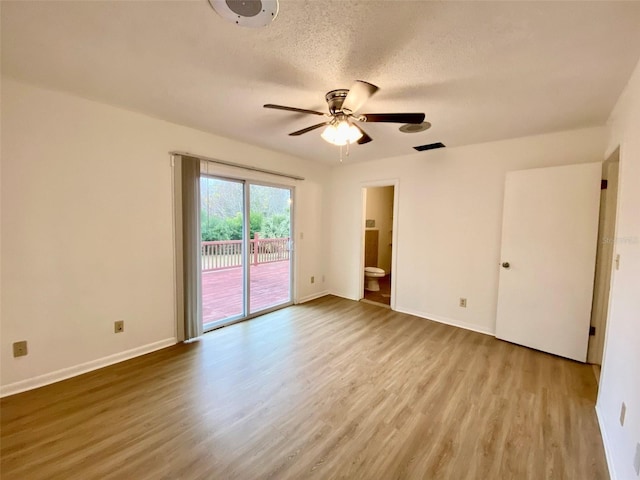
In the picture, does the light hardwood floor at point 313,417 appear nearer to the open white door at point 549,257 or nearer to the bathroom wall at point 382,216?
the open white door at point 549,257

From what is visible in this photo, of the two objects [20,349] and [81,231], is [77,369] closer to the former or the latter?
[20,349]

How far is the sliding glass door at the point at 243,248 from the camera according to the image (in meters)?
3.31

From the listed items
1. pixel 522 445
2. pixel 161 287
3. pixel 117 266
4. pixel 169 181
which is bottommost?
pixel 522 445

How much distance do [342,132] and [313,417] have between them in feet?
6.69

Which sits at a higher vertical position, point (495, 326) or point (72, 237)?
point (72, 237)

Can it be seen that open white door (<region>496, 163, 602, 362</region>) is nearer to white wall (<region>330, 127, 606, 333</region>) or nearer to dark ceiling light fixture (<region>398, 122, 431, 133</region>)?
white wall (<region>330, 127, 606, 333</region>)

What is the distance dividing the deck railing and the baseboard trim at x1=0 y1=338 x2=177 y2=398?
1153 mm

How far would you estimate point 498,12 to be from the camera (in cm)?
123

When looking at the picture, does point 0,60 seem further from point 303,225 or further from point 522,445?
point 522,445

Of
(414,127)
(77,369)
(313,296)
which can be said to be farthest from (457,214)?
(77,369)

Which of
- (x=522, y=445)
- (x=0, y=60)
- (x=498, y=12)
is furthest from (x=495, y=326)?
(x=0, y=60)

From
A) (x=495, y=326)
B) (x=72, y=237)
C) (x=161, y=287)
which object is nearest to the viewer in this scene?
(x=72, y=237)

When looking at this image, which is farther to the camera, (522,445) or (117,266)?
(117,266)

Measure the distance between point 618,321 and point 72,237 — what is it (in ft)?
13.4
